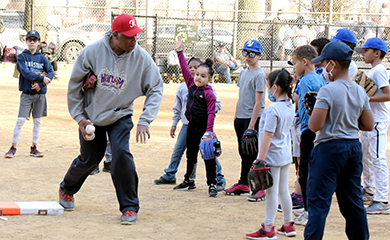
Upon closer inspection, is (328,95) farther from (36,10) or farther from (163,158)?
(36,10)

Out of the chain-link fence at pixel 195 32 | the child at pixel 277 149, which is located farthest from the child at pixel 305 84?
the chain-link fence at pixel 195 32

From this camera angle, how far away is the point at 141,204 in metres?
5.93

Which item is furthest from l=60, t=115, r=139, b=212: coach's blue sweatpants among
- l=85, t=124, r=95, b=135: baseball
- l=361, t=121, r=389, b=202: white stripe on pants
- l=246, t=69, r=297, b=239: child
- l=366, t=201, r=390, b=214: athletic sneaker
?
l=361, t=121, r=389, b=202: white stripe on pants

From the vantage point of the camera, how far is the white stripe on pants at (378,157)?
591cm

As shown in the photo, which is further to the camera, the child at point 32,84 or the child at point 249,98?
the child at point 32,84

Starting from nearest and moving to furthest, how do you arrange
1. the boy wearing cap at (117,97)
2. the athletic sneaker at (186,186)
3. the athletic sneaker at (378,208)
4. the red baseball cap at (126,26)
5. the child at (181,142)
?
1. the red baseball cap at (126,26)
2. the boy wearing cap at (117,97)
3. the athletic sneaker at (378,208)
4. the athletic sneaker at (186,186)
5. the child at (181,142)

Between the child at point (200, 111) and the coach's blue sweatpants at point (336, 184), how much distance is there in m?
2.38

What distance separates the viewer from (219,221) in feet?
17.5

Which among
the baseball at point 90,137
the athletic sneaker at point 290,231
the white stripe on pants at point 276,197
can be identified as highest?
the baseball at point 90,137

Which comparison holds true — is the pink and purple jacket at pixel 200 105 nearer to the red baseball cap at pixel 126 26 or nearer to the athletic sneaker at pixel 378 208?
the red baseball cap at pixel 126 26

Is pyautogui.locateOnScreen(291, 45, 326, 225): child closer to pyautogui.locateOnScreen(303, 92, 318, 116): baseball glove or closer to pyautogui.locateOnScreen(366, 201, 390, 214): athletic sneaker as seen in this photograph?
pyautogui.locateOnScreen(303, 92, 318, 116): baseball glove

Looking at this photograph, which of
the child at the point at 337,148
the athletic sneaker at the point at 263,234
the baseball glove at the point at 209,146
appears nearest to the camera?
the child at the point at 337,148

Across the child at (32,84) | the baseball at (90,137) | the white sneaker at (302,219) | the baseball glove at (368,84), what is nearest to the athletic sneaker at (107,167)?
the child at (32,84)

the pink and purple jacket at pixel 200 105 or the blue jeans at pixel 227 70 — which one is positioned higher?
the pink and purple jacket at pixel 200 105
